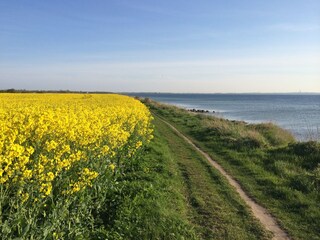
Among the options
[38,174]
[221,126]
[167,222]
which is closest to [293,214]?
[167,222]

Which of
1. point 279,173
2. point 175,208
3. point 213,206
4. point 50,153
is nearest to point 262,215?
point 213,206

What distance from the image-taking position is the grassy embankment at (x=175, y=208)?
7164 mm

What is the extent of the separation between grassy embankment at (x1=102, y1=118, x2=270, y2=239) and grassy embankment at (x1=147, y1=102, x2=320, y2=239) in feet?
2.70

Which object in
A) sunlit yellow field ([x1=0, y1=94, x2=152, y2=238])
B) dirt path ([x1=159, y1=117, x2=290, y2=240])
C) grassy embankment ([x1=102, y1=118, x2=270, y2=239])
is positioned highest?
sunlit yellow field ([x1=0, y1=94, x2=152, y2=238])

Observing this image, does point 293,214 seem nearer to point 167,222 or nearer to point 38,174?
point 167,222

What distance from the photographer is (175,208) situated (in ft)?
28.0

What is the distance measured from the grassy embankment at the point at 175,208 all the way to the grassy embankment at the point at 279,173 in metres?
0.82

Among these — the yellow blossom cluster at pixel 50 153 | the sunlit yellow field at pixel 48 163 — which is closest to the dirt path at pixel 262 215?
the sunlit yellow field at pixel 48 163

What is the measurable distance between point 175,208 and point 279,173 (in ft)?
16.6

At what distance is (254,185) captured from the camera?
1109 centimetres

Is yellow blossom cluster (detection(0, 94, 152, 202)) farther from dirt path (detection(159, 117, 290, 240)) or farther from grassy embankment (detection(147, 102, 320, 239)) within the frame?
grassy embankment (detection(147, 102, 320, 239))

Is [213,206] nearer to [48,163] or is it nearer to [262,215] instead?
[262,215]

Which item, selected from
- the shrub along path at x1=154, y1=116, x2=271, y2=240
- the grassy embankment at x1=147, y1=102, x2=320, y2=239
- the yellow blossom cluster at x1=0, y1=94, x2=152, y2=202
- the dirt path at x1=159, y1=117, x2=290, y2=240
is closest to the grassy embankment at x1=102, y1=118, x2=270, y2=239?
the shrub along path at x1=154, y1=116, x2=271, y2=240

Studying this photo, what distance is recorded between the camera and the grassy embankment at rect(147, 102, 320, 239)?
855 centimetres
